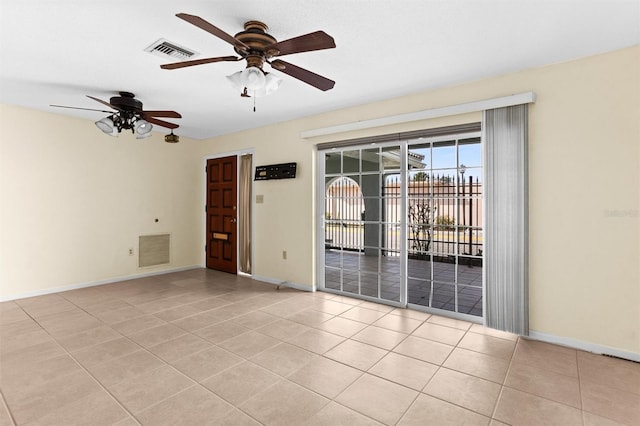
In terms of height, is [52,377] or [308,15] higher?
[308,15]

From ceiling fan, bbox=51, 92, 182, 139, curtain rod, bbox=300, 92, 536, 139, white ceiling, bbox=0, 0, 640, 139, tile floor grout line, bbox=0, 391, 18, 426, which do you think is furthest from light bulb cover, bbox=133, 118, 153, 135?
tile floor grout line, bbox=0, 391, 18, 426

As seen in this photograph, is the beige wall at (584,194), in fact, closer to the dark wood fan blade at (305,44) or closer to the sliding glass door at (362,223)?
the sliding glass door at (362,223)

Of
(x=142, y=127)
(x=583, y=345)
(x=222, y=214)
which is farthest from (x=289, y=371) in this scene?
(x=222, y=214)

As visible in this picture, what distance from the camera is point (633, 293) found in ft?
8.66

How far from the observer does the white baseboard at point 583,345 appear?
265cm

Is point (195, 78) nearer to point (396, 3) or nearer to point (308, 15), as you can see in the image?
point (308, 15)

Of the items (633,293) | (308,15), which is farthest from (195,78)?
(633,293)

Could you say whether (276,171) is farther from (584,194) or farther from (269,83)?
(584,194)

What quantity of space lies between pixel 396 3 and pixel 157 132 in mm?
5092

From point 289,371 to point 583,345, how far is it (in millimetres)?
2648

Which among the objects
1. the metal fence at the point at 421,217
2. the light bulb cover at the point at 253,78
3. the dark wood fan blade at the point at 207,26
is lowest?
the metal fence at the point at 421,217

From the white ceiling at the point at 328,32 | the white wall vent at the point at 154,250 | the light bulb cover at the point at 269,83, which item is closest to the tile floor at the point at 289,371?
the white wall vent at the point at 154,250

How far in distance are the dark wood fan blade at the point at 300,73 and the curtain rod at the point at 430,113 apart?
1.62 metres

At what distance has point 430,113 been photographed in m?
3.63
